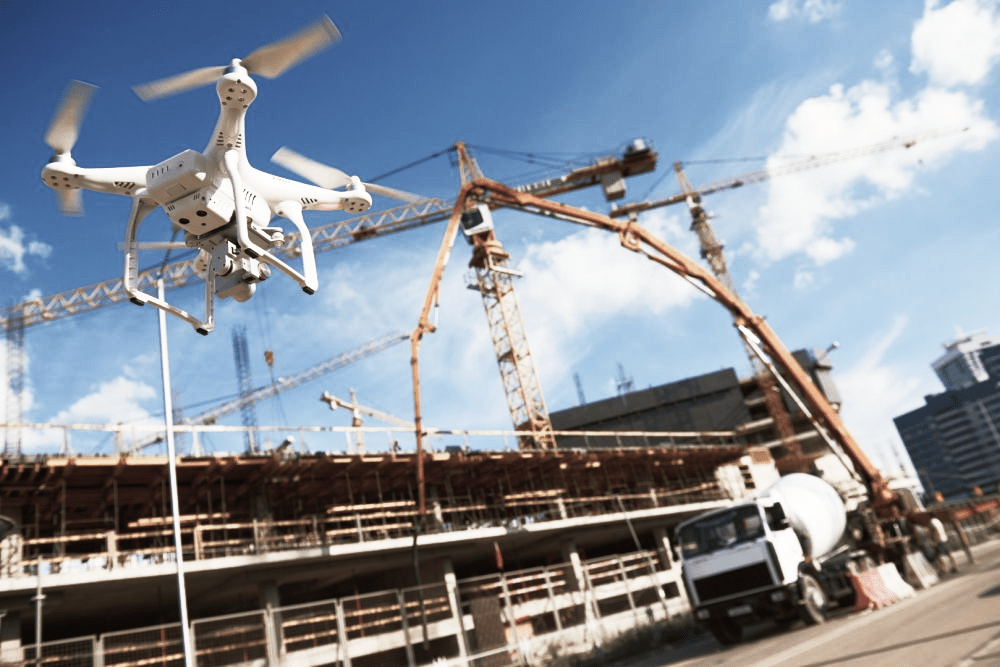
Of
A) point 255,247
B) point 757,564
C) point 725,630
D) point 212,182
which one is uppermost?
point 212,182

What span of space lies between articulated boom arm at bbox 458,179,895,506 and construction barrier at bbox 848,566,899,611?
5.99 meters

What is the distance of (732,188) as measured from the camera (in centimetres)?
8644

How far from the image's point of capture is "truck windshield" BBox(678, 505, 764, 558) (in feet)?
60.2

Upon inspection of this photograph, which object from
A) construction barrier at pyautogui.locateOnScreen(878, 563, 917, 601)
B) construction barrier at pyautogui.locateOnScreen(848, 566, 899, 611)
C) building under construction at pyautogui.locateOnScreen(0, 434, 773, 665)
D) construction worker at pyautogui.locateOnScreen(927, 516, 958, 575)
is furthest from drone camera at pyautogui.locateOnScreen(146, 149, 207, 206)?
construction worker at pyautogui.locateOnScreen(927, 516, 958, 575)

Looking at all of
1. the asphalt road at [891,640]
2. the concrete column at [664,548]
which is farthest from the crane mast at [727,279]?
the asphalt road at [891,640]

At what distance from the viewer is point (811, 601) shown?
1822 centimetres

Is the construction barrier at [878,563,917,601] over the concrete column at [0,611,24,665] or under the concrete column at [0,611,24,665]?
under

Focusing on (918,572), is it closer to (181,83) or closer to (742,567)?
(742,567)

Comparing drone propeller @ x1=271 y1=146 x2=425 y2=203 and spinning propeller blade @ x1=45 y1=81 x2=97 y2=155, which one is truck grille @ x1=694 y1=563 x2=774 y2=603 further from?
spinning propeller blade @ x1=45 y1=81 x2=97 y2=155

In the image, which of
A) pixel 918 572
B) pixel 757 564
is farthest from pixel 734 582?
pixel 918 572

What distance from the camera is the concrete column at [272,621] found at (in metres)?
19.2

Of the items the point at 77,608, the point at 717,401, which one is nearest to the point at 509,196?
the point at 77,608

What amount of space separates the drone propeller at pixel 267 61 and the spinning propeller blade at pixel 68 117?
61cm

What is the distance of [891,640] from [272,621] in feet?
51.4
